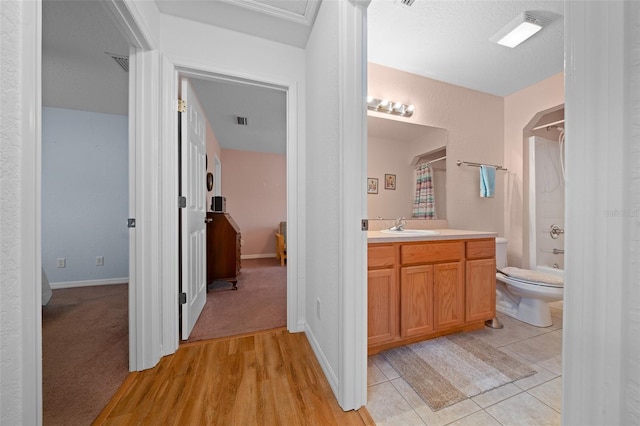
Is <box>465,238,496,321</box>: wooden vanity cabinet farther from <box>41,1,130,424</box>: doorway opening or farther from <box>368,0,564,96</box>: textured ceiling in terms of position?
<box>41,1,130,424</box>: doorway opening

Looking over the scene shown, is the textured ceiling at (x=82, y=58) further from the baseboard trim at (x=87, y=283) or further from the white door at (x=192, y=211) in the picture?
the baseboard trim at (x=87, y=283)

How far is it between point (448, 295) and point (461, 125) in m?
1.78

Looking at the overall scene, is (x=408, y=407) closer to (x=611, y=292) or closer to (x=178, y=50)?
(x=611, y=292)

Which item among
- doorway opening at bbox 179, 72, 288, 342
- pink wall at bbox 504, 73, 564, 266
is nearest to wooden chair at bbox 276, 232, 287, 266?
doorway opening at bbox 179, 72, 288, 342

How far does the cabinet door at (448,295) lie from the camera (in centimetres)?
164

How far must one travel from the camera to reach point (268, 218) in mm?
5234

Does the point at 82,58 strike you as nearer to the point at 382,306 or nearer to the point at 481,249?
the point at 382,306

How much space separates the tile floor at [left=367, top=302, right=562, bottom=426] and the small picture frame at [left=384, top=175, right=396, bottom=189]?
4.55 ft

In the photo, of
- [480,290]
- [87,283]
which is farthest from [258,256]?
[480,290]

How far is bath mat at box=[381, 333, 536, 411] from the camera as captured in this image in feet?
4.06

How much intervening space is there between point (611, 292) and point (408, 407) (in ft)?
3.94

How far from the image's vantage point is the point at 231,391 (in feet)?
4.01

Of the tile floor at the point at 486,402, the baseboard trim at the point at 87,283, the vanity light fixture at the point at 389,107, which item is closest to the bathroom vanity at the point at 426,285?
the tile floor at the point at 486,402

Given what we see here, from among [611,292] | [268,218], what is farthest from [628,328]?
[268,218]
